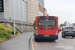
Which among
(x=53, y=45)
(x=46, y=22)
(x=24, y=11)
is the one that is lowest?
(x=53, y=45)

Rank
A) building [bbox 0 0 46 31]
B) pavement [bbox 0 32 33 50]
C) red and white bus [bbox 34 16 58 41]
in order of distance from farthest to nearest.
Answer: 1. building [bbox 0 0 46 31]
2. red and white bus [bbox 34 16 58 41]
3. pavement [bbox 0 32 33 50]

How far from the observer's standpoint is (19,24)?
46562 millimetres

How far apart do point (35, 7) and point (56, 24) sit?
6206 centimetres

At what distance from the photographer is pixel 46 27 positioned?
13.1 meters

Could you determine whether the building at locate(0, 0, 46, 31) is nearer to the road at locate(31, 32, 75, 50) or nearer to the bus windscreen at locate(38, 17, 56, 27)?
the bus windscreen at locate(38, 17, 56, 27)

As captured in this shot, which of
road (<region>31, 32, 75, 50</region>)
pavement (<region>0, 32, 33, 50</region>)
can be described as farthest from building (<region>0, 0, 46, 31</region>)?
road (<region>31, 32, 75, 50</region>)

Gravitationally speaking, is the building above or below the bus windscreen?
above

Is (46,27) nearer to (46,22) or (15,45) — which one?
(46,22)

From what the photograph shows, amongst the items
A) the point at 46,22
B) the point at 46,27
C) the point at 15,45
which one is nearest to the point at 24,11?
the point at 46,22

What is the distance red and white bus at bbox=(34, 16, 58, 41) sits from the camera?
1309 centimetres

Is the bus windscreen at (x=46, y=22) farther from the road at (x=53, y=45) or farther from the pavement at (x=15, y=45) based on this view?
the pavement at (x=15, y=45)

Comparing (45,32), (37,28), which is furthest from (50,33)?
(37,28)

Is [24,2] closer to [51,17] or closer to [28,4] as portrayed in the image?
[28,4]

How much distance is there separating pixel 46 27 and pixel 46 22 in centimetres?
53
